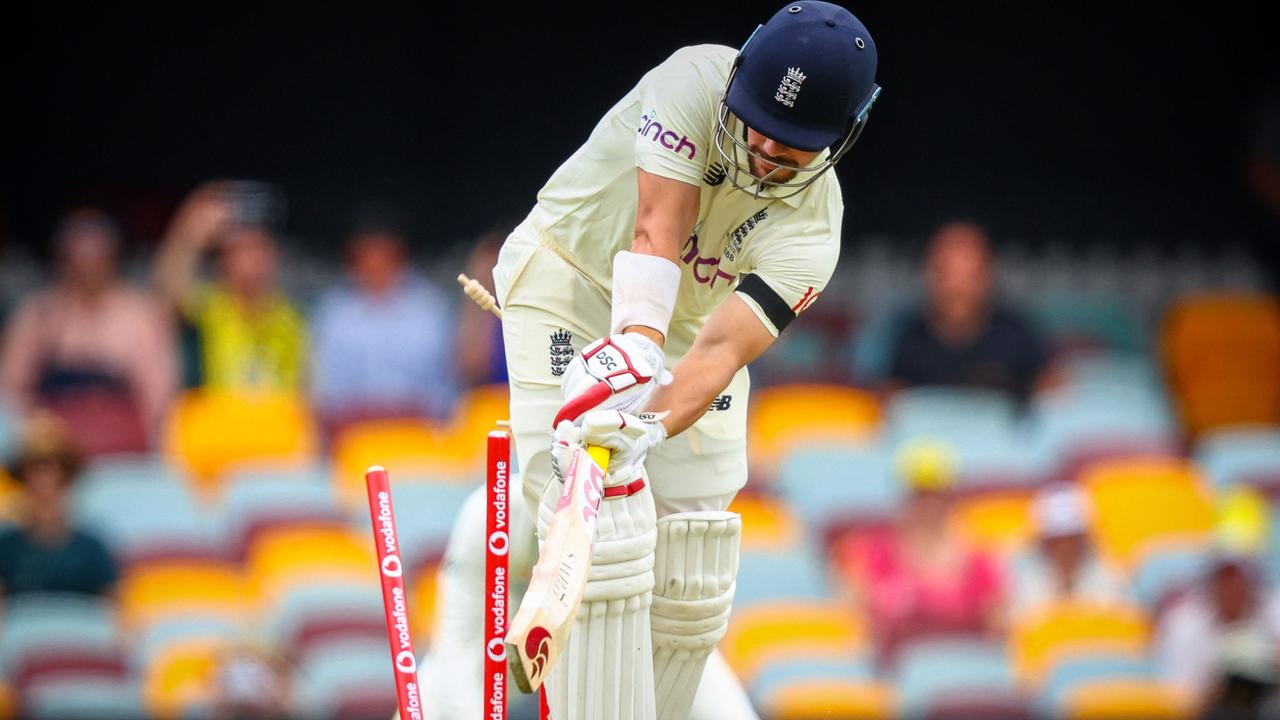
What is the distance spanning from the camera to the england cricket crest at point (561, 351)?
3.60 m

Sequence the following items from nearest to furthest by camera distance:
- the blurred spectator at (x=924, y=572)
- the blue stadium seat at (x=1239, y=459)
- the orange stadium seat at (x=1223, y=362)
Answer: the blurred spectator at (x=924, y=572)
the blue stadium seat at (x=1239, y=459)
the orange stadium seat at (x=1223, y=362)

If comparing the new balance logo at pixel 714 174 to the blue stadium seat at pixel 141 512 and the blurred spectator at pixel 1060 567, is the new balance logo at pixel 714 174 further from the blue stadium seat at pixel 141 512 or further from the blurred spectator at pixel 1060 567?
the blue stadium seat at pixel 141 512

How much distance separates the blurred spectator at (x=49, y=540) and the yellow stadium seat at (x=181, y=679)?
0.40 metres

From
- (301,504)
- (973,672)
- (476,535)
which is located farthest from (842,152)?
(301,504)

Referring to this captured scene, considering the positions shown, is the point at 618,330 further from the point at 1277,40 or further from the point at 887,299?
the point at 1277,40

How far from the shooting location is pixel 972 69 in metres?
8.46

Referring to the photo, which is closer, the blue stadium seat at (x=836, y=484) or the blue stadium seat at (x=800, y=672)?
the blue stadium seat at (x=800, y=672)

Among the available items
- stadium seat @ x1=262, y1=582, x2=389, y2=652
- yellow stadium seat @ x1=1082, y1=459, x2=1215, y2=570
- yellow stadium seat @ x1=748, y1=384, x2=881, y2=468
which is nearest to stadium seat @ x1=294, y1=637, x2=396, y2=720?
stadium seat @ x1=262, y1=582, x2=389, y2=652

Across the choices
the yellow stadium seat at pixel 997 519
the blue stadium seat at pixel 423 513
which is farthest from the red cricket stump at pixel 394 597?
the yellow stadium seat at pixel 997 519

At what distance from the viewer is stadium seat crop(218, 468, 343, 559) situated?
6.55m

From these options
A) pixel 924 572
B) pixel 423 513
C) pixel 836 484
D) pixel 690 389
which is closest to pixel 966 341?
pixel 836 484

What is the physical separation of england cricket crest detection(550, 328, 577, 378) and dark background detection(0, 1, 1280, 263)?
188 inches

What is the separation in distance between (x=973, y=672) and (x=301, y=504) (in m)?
2.38

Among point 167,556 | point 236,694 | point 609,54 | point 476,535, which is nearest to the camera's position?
point 476,535
